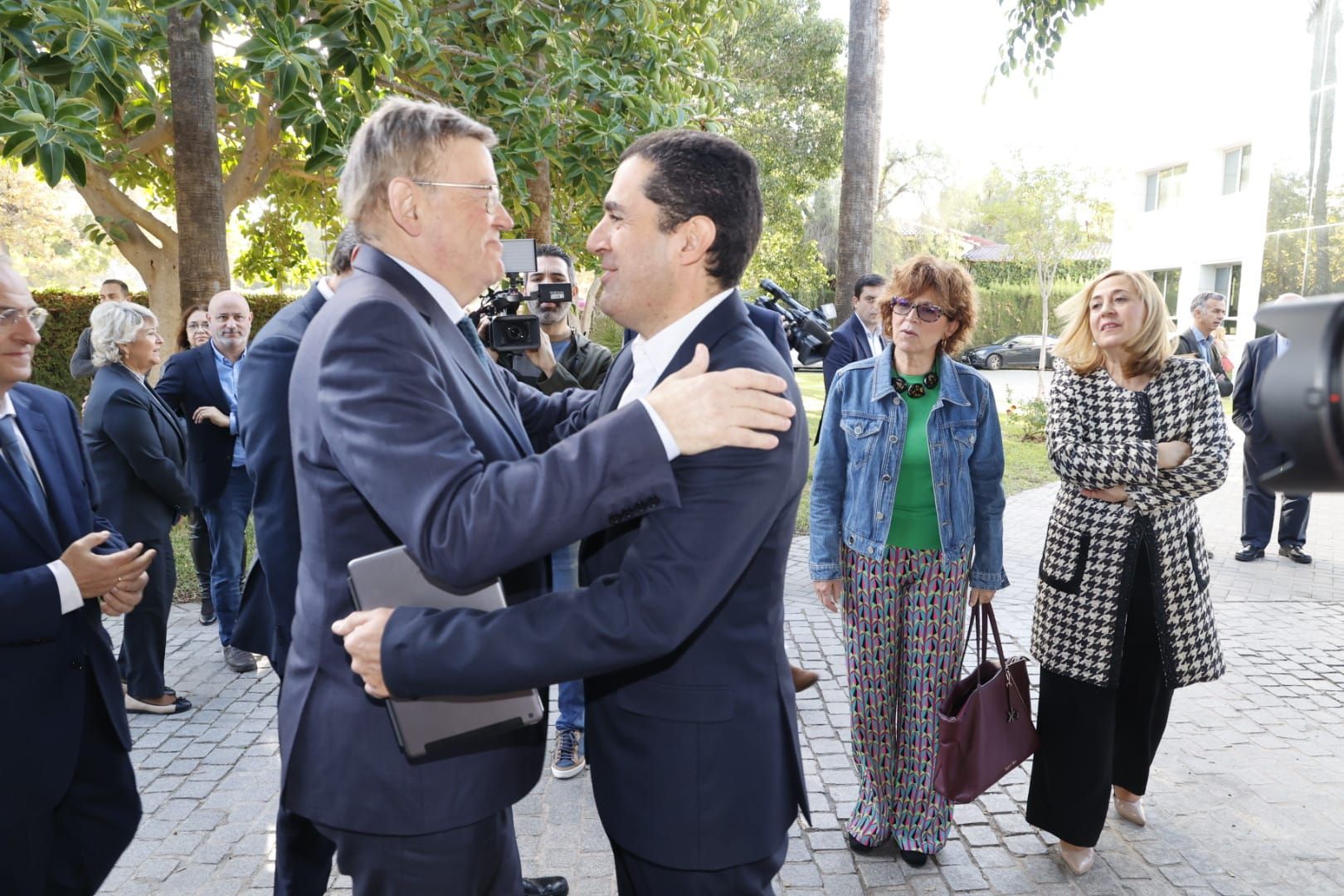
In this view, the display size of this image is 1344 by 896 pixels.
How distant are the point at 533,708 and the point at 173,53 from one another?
742 cm

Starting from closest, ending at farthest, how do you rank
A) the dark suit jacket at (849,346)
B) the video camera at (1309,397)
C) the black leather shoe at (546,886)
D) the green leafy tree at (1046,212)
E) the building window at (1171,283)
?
the video camera at (1309,397) → the black leather shoe at (546,886) → the dark suit jacket at (849,346) → the green leafy tree at (1046,212) → the building window at (1171,283)

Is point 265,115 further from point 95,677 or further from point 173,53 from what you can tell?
point 95,677

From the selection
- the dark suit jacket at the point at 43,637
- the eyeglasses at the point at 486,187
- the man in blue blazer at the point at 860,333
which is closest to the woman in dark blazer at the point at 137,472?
the dark suit jacket at the point at 43,637

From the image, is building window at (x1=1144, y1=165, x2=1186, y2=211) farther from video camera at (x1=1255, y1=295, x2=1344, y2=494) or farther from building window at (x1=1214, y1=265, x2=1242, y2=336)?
video camera at (x1=1255, y1=295, x2=1344, y2=494)

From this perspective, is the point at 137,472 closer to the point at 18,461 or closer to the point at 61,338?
the point at 18,461

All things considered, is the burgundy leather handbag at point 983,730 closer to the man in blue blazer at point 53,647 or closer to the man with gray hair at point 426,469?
the man with gray hair at point 426,469

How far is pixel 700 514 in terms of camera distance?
5.28 ft

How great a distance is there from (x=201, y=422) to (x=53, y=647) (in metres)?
3.87

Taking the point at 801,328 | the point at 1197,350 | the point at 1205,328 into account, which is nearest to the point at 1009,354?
the point at 1205,328

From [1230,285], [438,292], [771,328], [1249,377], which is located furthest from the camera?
[1230,285]

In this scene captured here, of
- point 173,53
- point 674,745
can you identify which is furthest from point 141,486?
point 674,745

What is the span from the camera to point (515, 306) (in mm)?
4188

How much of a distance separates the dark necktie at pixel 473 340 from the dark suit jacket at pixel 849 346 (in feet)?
16.0

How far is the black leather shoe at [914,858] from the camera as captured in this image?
3.59 metres
